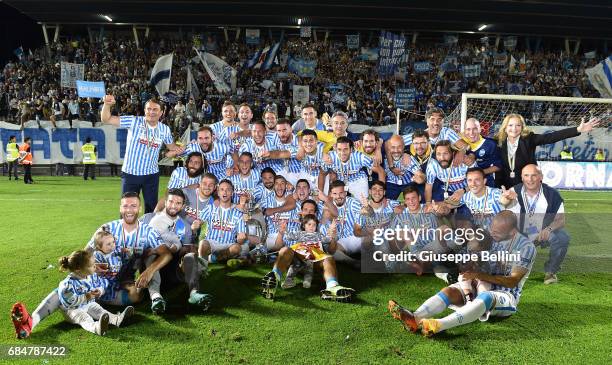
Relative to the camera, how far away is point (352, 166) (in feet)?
21.9

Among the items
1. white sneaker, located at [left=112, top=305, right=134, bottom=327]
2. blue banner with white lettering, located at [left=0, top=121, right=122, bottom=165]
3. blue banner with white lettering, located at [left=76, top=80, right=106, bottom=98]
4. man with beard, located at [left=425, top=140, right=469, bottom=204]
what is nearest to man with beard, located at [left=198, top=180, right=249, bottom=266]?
white sneaker, located at [left=112, top=305, right=134, bottom=327]

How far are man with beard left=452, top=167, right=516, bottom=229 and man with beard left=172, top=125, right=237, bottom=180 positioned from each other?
3350 mm

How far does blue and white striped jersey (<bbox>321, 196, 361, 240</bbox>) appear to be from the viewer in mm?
6059

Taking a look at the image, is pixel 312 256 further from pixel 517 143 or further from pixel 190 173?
pixel 517 143

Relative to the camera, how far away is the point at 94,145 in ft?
56.1

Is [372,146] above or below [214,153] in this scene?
above

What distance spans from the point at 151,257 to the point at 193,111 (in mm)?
15733

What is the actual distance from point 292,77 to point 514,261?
2079cm

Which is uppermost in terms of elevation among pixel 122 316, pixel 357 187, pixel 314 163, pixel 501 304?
pixel 314 163

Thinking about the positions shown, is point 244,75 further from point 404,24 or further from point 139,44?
point 404,24

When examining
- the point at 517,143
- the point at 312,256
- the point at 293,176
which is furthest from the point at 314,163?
the point at 517,143

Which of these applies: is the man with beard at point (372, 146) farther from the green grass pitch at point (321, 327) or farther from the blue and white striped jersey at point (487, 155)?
the green grass pitch at point (321, 327)

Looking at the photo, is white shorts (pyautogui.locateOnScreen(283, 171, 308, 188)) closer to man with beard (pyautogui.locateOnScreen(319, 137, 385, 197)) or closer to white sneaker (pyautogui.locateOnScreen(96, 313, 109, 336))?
man with beard (pyautogui.locateOnScreen(319, 137, 385, 197))

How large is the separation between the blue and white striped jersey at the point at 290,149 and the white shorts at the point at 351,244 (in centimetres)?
152
